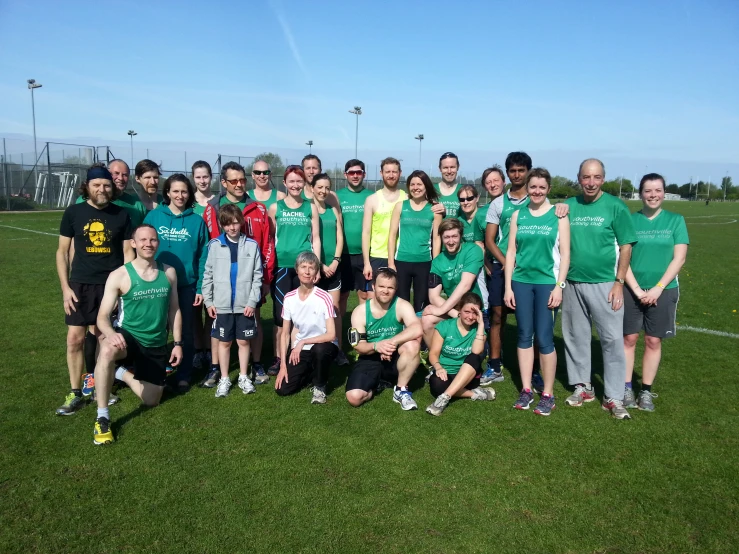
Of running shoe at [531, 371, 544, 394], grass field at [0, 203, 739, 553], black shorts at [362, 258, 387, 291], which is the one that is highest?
black shorts at [362, 258, 387, 291]

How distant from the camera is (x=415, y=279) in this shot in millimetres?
5711

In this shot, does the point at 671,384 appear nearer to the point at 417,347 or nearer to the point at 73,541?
the point at 417,347

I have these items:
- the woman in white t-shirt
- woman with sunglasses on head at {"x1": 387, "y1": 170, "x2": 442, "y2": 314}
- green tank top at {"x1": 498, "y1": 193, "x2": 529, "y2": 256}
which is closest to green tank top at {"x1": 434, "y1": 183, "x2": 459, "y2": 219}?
Answer: woman with sunglasses on head at {"x1": 387, "y1": 170, "x2": 442, "y2": 314}

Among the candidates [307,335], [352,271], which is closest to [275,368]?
[307,335]

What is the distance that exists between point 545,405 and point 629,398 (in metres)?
0.86

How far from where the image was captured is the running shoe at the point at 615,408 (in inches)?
181

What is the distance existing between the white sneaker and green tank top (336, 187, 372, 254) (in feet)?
5.88

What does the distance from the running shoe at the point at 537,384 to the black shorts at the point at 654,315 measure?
972 millimetres

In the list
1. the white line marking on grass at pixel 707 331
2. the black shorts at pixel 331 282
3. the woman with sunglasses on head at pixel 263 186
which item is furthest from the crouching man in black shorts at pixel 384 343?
the white line marking on grass at pixel 707 331

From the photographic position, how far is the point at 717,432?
14.4ft

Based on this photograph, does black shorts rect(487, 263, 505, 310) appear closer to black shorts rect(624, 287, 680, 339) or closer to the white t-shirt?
black shorts rect(624, 287, 680, 339)

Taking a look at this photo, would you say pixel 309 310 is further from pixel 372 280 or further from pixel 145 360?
pixel 145 360

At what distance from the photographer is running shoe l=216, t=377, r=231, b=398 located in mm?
4961

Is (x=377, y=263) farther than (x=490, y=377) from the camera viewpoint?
Yes
